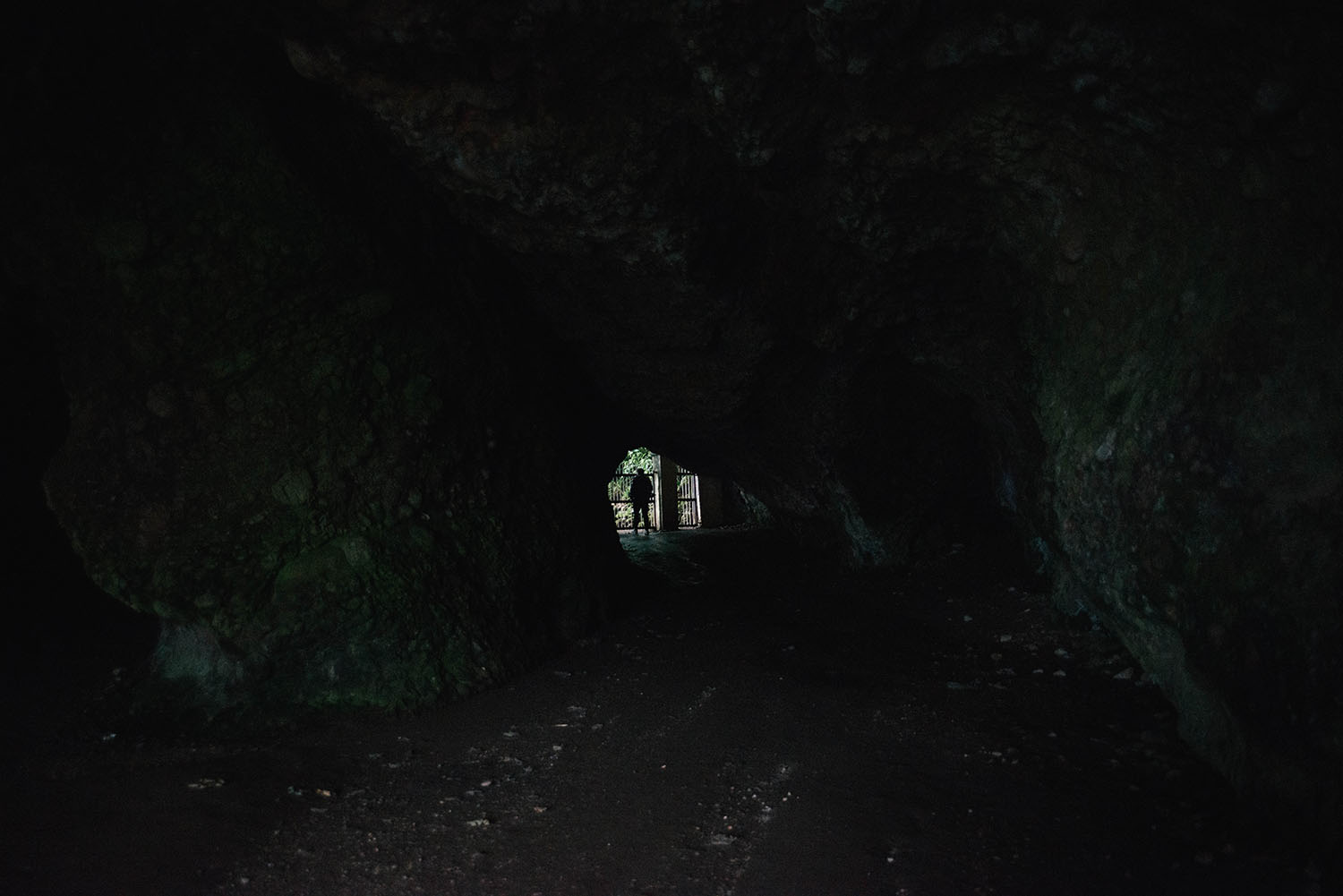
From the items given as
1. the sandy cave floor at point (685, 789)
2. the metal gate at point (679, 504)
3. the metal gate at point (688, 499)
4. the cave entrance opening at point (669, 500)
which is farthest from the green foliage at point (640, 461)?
the sandy cave floor at point (685, 789)

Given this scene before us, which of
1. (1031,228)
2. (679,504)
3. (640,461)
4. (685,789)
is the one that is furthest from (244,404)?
(640,461)

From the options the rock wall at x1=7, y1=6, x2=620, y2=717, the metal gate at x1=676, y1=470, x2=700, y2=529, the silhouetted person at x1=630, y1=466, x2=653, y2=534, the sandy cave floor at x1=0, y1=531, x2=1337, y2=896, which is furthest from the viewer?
the metal gate at x1=676, y1=470, x2=700, y2=529

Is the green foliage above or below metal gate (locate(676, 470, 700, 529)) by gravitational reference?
above

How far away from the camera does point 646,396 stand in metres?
7.57

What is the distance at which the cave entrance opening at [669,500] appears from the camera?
1725 cm

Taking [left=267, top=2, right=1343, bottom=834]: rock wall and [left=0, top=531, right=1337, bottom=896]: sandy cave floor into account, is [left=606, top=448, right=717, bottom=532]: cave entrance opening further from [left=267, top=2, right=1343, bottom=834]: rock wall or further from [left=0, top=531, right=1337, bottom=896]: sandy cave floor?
[left=0, top=531, right=1337, bottom=896]: sandy cave floor

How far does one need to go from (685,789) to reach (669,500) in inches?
528

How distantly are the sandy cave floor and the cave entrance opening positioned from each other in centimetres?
1113

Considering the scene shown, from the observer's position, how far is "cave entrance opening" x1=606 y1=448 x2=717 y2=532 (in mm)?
17250

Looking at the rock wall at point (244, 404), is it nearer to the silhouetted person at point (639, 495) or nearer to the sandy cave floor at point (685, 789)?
the sandy cave floor at point (685, 789)

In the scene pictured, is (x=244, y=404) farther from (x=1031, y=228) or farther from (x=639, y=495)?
(x=639, y=495)

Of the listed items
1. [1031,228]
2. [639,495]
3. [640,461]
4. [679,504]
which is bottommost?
[679,504]

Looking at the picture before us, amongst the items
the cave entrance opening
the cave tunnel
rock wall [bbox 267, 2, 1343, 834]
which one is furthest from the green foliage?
rock wall [bbox 267, 2, 1343, 834]

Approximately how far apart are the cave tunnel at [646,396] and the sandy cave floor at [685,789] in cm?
3
